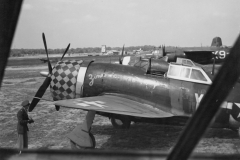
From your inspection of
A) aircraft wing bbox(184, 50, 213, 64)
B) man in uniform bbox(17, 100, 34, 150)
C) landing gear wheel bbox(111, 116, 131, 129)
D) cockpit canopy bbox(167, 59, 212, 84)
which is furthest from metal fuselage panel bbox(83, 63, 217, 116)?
aircraft wing bbox(184, 50, 213, 64)

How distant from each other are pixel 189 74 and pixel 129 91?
1.65m

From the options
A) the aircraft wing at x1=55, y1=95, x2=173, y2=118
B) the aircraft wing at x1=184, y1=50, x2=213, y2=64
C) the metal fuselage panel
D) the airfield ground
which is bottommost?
the airfield ground

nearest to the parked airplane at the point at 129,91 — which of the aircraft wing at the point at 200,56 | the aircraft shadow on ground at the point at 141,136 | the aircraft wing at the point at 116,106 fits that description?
the aircraft wing at the point at 116,106

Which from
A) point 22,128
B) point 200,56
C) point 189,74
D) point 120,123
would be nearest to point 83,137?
point 22,128

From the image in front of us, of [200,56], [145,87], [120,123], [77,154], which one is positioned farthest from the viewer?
[200,56]

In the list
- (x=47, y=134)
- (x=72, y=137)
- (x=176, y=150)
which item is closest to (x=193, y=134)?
(x=176, y=150)

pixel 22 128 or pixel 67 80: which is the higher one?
pixel 67 80

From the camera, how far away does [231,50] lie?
59 centimetres

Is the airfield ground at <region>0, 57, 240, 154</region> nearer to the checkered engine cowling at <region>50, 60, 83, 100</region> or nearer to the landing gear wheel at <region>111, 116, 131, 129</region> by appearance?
the landing gear wheel at <region>111, 116, 131, 129</region>

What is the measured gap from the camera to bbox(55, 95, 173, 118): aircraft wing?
4848 millimetres

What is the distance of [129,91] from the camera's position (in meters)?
6.02

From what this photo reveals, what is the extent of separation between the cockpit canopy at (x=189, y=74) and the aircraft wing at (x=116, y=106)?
1010mm

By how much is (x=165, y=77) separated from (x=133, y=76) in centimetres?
89

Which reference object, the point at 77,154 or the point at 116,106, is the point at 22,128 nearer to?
the point at 116,106
